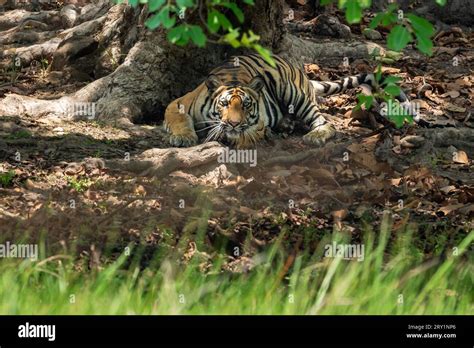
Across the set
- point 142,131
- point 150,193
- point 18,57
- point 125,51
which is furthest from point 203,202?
point 18,57

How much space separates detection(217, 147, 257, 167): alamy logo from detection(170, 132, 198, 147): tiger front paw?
0.67 m

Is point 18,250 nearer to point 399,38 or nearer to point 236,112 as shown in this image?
point 399,38

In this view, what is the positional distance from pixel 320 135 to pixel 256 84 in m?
0.96

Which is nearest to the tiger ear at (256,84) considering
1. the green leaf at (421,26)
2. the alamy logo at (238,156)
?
the alamy logo at (238,156)

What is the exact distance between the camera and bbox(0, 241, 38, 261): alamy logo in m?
6.99

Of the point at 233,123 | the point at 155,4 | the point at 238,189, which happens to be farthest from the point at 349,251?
the point at 155,4

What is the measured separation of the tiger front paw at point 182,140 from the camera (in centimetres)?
984

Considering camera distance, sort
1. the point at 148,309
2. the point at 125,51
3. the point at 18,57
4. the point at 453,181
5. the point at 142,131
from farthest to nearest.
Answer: the point at 18,57 → the point at 125,51 → the point at 142,131 → the point at 453,181 → the point at 148,309

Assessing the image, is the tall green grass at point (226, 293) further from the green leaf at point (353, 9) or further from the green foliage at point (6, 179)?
the green foliage at point (6, 179)

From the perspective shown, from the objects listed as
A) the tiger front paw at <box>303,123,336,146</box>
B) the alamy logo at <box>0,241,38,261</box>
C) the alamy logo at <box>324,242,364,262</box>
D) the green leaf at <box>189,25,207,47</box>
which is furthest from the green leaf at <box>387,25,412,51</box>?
the tiger front paw at <box>303,123,336,146</box>

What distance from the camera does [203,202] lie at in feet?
27.5

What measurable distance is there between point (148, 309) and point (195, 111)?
5.41 metres

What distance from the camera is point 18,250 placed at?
703 centimetres

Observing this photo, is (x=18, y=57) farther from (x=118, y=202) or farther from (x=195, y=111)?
(x=118, y=202)
